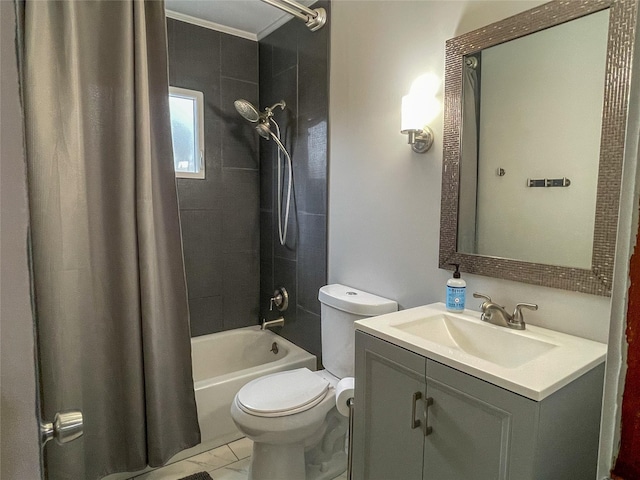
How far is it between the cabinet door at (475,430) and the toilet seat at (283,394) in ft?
2.04

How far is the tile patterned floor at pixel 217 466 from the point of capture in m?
1.83

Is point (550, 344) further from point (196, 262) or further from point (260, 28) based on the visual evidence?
point (260, 28)

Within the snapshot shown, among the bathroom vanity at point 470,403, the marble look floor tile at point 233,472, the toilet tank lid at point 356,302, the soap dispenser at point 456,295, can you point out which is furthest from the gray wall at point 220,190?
the soap dispenser at point 456,295

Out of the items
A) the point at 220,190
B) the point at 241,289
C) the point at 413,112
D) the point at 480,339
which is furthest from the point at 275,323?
the point at 413,112

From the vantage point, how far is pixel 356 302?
5.55ft

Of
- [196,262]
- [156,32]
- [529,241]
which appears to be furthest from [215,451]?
[156,32]

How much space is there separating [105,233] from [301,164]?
3.81 feet

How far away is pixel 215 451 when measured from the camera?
2027mm

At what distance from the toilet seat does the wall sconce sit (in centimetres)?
114

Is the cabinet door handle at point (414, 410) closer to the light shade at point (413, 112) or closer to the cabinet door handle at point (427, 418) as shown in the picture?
the cabinet door handle at point (427, 418)

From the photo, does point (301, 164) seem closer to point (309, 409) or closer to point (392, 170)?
point (392, 170)

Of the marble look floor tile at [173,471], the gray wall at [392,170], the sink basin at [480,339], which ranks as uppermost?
the gray wall at [392,170]

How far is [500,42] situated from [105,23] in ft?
4.94

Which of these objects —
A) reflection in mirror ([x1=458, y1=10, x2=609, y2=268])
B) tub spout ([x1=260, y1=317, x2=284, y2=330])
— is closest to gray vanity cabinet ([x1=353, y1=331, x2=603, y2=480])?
reflection in mirror ([x1=458, y1=10, x2=609, y2=268])
